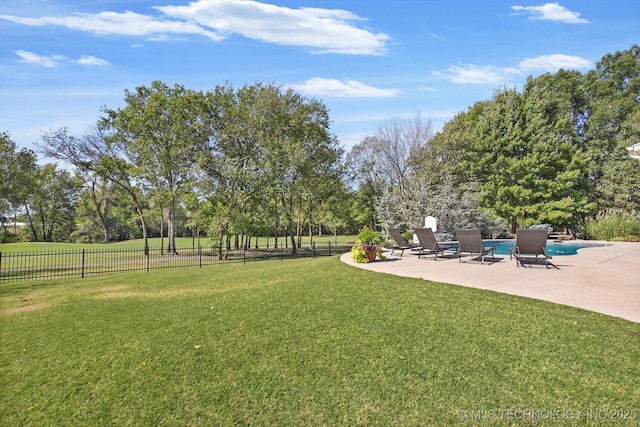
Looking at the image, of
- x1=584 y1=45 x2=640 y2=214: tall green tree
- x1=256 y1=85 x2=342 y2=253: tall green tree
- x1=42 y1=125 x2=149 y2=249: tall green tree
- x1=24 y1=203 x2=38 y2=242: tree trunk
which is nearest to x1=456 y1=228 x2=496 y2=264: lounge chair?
x1=256 y1=85 x2=342 y2=253: tall green tree

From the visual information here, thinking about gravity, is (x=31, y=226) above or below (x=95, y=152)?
below

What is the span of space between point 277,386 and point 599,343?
146 inches

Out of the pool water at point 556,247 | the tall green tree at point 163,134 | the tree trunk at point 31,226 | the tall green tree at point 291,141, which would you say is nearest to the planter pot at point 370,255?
the pool water at point 556,247

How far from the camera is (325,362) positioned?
12.7 feet

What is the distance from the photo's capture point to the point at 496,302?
549 centimetres

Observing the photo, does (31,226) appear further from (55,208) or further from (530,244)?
(530,244)

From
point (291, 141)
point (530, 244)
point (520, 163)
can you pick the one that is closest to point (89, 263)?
point (291, 141)

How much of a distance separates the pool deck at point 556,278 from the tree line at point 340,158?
11770mm

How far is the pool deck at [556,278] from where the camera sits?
5.54 metres

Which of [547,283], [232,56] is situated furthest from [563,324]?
[232,56]

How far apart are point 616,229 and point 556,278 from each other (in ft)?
55.7

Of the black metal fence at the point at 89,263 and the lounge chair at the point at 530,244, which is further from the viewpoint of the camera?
the black metal fence at the point at 89,263

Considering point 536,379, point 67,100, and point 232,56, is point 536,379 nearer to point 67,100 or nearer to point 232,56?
point 67,100

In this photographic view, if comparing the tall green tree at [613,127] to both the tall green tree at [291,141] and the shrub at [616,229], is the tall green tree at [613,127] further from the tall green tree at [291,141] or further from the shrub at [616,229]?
the tall green tree at [291,141]
